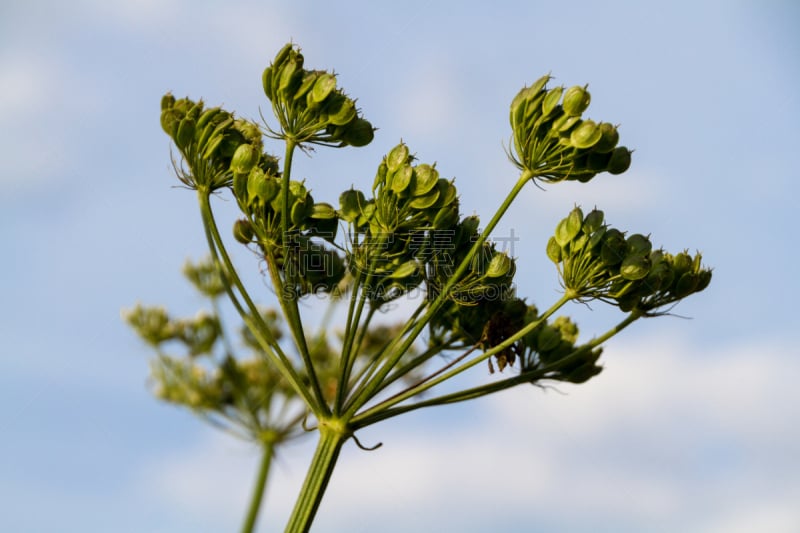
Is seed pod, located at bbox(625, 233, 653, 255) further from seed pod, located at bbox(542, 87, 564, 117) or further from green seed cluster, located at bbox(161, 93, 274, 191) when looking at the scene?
green seed cluster, located at bbox(161, 93, 274, 191)

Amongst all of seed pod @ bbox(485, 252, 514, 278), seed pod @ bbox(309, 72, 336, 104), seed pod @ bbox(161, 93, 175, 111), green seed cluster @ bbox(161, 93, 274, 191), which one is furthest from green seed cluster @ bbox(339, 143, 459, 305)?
seed pod @ bbox(161, 93, 175, 111)

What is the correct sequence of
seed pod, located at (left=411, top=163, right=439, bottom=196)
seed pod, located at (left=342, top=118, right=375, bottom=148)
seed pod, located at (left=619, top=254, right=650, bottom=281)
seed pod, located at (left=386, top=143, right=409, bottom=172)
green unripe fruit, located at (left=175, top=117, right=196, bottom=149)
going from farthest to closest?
green unripe fruit, located at (left=175, top=117, right=196, bottom=149)
seed pod, located at (left=342, top=118, right=375, bottom=148)
seed pod, located at (left=619, top=254, right=650, bottom=281)
seed pod, located at (left=386, top=143, right=409, bottom=172)
seed pod, located at (left=411, top=163, right=439, bottom=196)

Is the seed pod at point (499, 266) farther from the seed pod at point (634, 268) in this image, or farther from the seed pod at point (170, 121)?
the seed pod at point (170, 121)

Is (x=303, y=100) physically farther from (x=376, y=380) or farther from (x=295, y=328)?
(x=376, y=380)

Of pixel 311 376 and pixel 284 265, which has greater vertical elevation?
pixel 284 265

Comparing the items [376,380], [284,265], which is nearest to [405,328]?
[376,380]

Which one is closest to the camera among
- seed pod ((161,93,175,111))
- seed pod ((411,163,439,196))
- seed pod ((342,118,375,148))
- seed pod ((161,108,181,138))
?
seed pod ((411,163,439,196))
